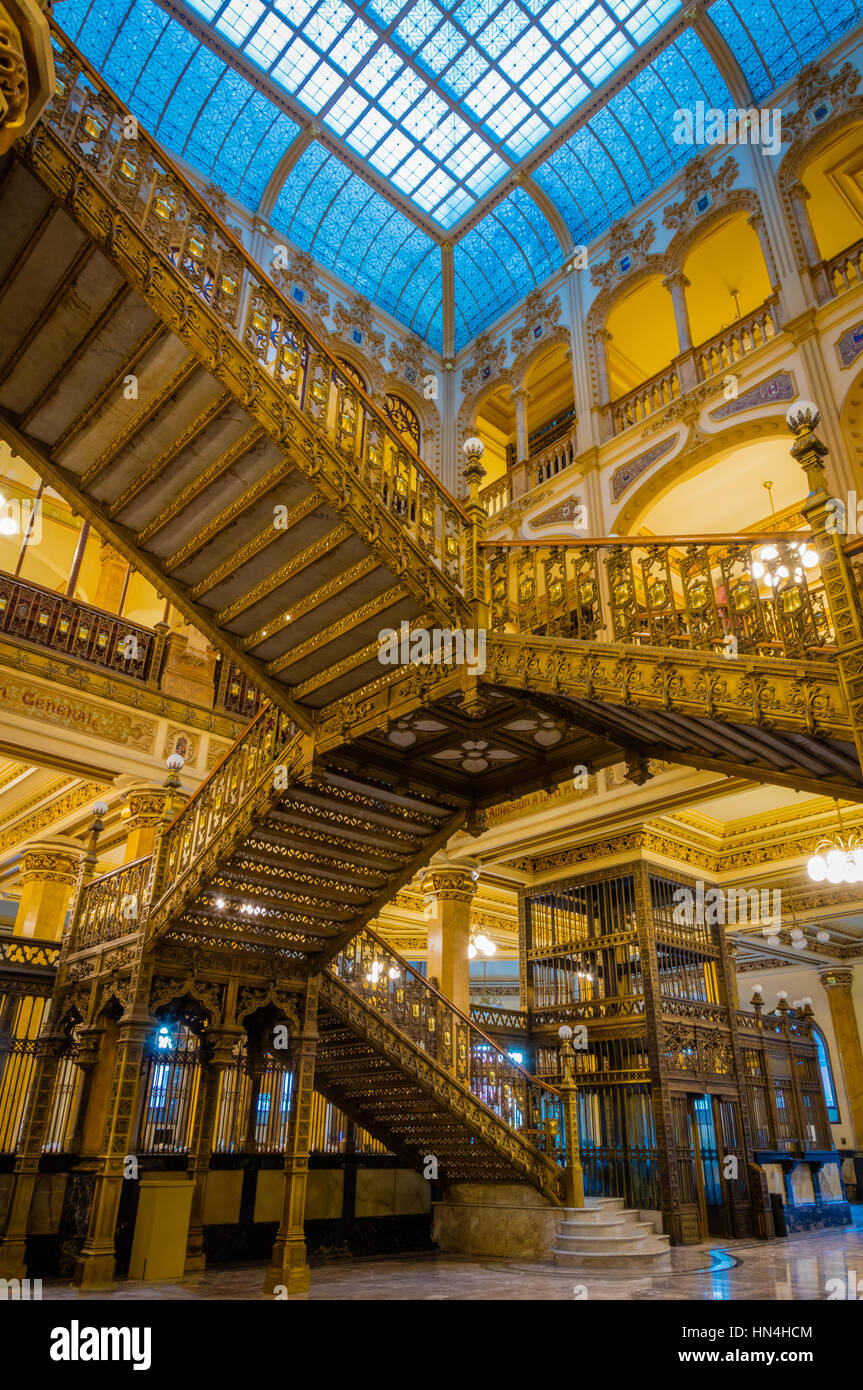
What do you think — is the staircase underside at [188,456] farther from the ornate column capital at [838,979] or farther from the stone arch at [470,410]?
the ornate column capital at [838,979]

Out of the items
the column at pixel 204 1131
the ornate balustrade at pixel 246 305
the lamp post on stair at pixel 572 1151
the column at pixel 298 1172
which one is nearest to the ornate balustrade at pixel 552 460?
the ornate balustrade at pixel 246 305

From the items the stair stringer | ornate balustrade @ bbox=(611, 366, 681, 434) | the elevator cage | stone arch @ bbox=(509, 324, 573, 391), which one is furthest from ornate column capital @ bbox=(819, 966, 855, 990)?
stone arch @ bbox=(509, 324, 573, 391)

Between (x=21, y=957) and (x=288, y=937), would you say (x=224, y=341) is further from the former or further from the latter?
(x=21, y=957)

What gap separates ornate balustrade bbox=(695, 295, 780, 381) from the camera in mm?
11117

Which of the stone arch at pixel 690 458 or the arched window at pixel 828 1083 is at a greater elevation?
the stone arch at pixel 690 458

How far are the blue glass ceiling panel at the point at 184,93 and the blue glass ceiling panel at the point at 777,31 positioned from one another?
6.56 m

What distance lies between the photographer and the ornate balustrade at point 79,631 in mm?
10531

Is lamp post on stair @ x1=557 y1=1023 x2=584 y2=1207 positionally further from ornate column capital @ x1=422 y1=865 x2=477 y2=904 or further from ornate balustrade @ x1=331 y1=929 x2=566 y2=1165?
ornate column capital @ x1=422 y1=865 x2=477 y2=904

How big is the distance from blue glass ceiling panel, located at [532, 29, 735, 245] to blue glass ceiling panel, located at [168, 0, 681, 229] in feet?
1.43

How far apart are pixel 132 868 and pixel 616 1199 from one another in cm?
722

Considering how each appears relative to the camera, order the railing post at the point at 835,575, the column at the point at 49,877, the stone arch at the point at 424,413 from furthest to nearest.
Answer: the stone arch at the point at 424,413 → the column at the point at 49,877 → the railing post at the point at 835,575

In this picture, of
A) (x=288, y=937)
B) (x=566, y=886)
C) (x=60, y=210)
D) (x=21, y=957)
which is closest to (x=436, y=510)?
(x=60, y=210)

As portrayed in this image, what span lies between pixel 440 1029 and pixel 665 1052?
12.4 ft
